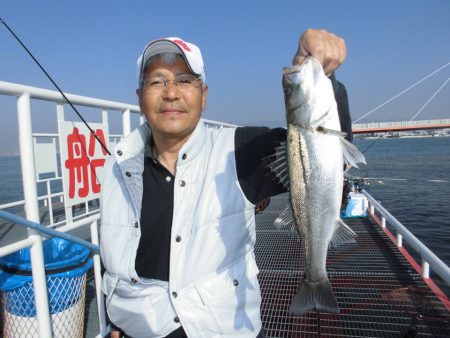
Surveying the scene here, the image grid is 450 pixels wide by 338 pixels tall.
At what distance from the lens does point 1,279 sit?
2523mm

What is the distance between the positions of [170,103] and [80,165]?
1994 mm

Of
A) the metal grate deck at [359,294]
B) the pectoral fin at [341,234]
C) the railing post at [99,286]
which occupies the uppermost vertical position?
the pectoral fin at [341,234]

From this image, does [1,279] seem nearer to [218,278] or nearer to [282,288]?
[218,278]

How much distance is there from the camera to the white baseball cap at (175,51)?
215 centimetres

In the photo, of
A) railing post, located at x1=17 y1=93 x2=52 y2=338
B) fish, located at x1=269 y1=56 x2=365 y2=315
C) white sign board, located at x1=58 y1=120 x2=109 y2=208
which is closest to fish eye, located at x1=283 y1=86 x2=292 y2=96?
fish, located at x1=269 y1=56 x2=365 y2=315

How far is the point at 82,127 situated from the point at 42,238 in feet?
5.69

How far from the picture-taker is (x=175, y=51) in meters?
2.18

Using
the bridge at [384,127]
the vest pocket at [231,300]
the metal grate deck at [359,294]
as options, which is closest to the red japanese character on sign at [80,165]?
the vest pocket at [231,300]

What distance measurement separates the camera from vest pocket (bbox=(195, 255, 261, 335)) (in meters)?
1.95

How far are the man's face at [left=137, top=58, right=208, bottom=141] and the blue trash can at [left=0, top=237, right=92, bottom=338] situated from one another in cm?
144

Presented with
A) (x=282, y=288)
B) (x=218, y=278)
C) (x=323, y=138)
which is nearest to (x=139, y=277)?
(x=218, y=278)

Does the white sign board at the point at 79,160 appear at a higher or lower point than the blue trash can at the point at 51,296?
higher

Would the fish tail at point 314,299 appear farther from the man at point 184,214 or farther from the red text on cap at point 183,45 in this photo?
the red text on cap at point 183,45

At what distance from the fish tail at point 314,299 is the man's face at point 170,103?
1.30 m
